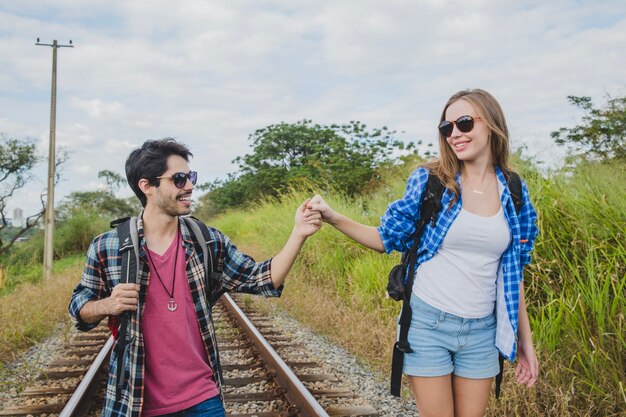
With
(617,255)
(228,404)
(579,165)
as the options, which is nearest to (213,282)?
(228,404)

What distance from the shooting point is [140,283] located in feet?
7.63

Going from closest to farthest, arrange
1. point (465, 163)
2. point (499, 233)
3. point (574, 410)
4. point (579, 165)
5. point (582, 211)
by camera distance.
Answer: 1. point (499, 233)
2. point (465, 163)
3. point (574, 410)
4. point (582, 211)
5. point (579, 165)

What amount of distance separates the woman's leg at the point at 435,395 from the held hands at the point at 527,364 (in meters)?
0.45

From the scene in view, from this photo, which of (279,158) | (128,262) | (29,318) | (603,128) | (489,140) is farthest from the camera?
(279,158)

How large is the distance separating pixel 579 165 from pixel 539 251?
49.1 inches

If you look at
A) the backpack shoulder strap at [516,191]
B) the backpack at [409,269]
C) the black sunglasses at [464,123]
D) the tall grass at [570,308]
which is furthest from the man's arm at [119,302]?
the tall grass at [570,308]

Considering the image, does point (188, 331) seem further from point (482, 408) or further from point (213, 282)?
point (482, 408)

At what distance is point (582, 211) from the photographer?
4.84 m

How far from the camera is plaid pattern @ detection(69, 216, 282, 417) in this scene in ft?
7.48

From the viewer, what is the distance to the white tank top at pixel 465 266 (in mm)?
2246

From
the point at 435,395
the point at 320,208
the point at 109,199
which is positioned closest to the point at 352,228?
the point at 320,208

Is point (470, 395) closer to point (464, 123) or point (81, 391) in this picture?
point (464, 123)

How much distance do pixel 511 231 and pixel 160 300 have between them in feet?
4.98

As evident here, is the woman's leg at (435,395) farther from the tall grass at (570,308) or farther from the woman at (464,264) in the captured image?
the tall grass at (570,308)
